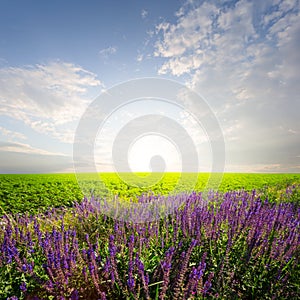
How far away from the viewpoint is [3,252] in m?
2.78

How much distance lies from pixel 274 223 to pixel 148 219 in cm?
201

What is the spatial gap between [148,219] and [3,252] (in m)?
2.23

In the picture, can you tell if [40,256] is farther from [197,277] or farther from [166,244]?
[197,277]

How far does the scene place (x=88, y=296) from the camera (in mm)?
2424

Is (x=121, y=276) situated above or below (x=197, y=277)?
below

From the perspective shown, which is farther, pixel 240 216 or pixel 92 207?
pixel 92 207

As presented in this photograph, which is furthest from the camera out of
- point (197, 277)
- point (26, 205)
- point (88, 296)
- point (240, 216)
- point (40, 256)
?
point (26, 205)

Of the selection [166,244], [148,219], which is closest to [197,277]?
[166,244]

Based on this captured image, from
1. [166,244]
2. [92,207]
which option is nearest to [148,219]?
[166,244]

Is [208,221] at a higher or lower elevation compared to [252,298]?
higher

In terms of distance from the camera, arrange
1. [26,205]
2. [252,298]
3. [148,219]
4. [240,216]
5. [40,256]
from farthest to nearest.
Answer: [26,205] < [148,219] < [240,216] < [40,256] < [252,298]

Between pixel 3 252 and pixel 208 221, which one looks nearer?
pixel 3 252

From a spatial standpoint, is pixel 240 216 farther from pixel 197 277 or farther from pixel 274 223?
pixel 197 277

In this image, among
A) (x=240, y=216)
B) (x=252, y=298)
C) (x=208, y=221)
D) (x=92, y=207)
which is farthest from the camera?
(x=92, y=207)
